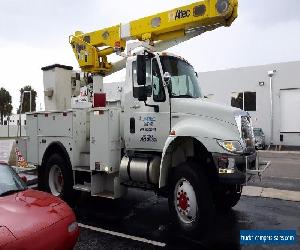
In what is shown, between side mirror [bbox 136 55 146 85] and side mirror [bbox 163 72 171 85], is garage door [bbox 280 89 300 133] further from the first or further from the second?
side mirror [bbox 136 55 146 85]

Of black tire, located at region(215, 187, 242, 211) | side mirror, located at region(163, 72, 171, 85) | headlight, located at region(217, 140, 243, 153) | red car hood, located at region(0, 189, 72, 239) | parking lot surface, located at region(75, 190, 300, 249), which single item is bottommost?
parking lot surface, located at region(75, 190, 300, 249)

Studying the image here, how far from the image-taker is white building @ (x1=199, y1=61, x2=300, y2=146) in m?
28.5

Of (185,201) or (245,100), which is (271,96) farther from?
(185,201)

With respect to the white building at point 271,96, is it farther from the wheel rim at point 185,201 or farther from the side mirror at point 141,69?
the wheel rim at point 185,201

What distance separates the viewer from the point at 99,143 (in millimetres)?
8039

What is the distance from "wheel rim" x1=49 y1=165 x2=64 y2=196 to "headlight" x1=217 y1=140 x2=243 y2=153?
15.4 ft

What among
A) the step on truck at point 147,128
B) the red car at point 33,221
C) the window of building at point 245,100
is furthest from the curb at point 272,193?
the window of building at point 245,100

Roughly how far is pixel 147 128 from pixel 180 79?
3.97ft

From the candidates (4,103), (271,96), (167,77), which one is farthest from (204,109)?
(4,103)

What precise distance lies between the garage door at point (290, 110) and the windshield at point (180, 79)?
2290cm

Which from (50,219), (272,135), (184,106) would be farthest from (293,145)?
(50,219)

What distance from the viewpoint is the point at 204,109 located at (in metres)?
6.66

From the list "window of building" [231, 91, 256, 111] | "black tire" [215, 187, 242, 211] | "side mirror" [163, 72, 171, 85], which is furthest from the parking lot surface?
"window of building" [231, 91, 256, 111]

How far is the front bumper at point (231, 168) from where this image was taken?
6.08 m
